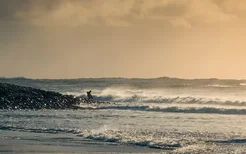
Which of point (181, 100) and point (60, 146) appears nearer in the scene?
point (60, 146)

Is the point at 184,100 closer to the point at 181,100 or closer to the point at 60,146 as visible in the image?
the point at 181,100

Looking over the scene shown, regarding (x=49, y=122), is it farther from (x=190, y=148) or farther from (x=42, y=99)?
(x=42, y=99)

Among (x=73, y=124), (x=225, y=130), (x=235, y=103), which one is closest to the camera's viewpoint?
(x=225, y=130)

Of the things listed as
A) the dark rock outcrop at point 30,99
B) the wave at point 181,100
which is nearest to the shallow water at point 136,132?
the dark rock outcrop at point 30,99

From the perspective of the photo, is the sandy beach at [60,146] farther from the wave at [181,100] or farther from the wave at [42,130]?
the wave at [181,100]

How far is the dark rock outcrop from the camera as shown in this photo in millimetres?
40216

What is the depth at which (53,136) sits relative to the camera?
23.0 metres

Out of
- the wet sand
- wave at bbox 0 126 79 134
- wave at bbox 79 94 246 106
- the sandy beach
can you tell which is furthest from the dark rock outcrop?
the wet sand

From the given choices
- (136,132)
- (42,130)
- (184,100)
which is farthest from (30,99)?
(136,132)

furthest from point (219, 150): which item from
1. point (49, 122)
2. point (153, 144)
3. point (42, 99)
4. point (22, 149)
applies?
point (42, 99)

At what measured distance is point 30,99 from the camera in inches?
1672

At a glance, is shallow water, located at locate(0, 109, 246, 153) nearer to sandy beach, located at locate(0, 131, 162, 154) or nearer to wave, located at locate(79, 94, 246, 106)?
sandy beach, located at locate(0, 131, 162, 154)

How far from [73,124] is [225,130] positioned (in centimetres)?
743

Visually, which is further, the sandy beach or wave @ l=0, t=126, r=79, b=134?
wave @ l=0, t=126, r=79, b=134
